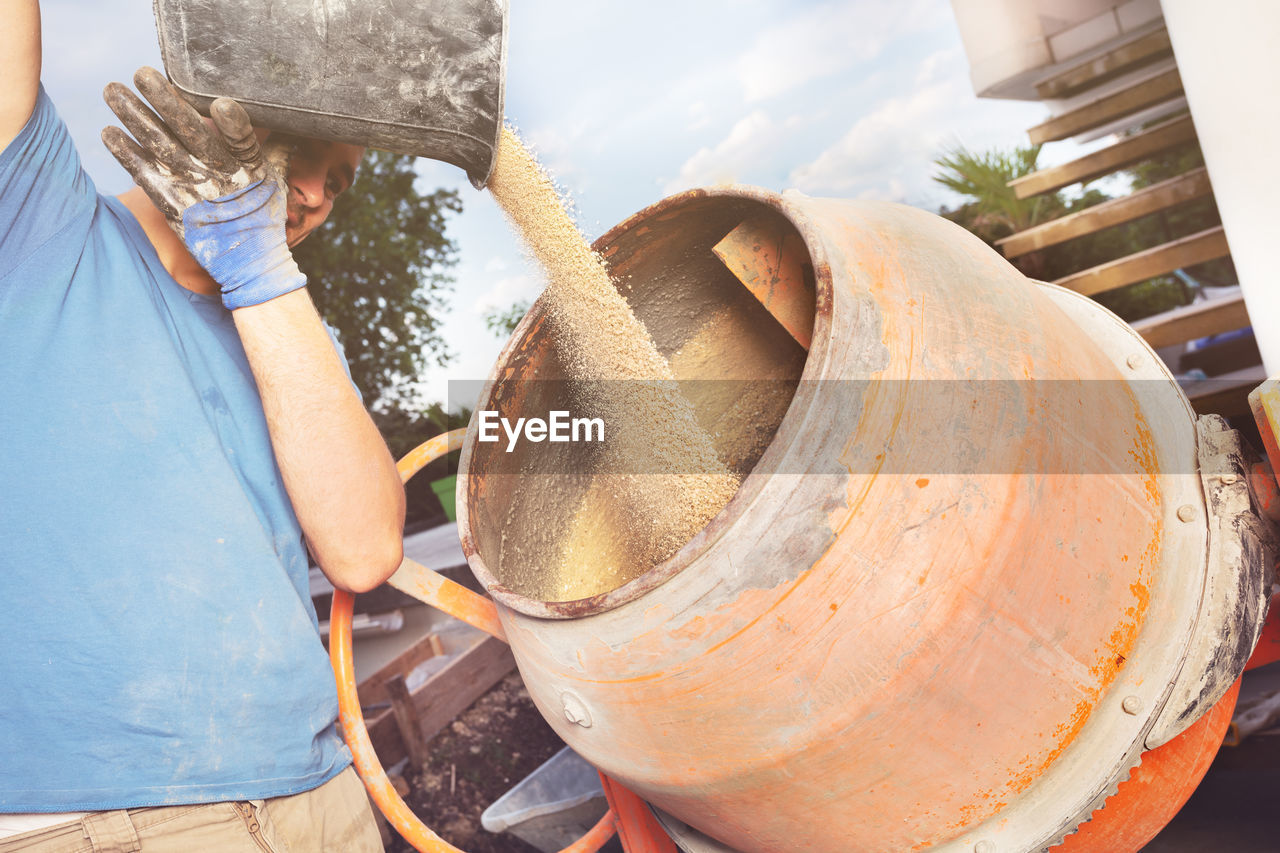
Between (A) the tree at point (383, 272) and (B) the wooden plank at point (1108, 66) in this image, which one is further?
(A) the tree at point (383, 272)

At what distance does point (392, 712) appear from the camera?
296 centimetres

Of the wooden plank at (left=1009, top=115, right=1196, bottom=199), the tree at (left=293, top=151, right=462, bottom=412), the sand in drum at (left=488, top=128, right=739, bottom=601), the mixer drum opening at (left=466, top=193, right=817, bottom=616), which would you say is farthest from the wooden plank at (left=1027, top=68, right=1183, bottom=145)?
the tree at (left=293, top=151, right=462, bottom=412)

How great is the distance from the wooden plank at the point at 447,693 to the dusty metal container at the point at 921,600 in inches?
72.4

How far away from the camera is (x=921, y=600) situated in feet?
A: 3.47

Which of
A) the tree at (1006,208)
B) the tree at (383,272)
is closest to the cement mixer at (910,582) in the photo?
the tree at (1006,208)

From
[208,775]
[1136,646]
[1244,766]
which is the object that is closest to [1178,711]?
[1136,646]

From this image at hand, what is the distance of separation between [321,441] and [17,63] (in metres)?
0.68

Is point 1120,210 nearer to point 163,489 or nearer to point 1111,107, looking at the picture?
point 1111,107

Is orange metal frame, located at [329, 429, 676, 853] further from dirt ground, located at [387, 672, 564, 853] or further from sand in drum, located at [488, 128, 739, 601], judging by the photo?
dirt ground, located at [387, 672, 564, 853]

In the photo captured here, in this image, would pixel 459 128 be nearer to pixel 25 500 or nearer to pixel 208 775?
pixel 25 500

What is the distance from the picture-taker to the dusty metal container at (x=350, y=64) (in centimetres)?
120

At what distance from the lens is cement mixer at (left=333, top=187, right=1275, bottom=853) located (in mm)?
1059

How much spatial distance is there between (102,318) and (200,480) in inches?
11.9

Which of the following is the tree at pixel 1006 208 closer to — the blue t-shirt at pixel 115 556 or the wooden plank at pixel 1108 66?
the wooden plank at pixel 1108 66
